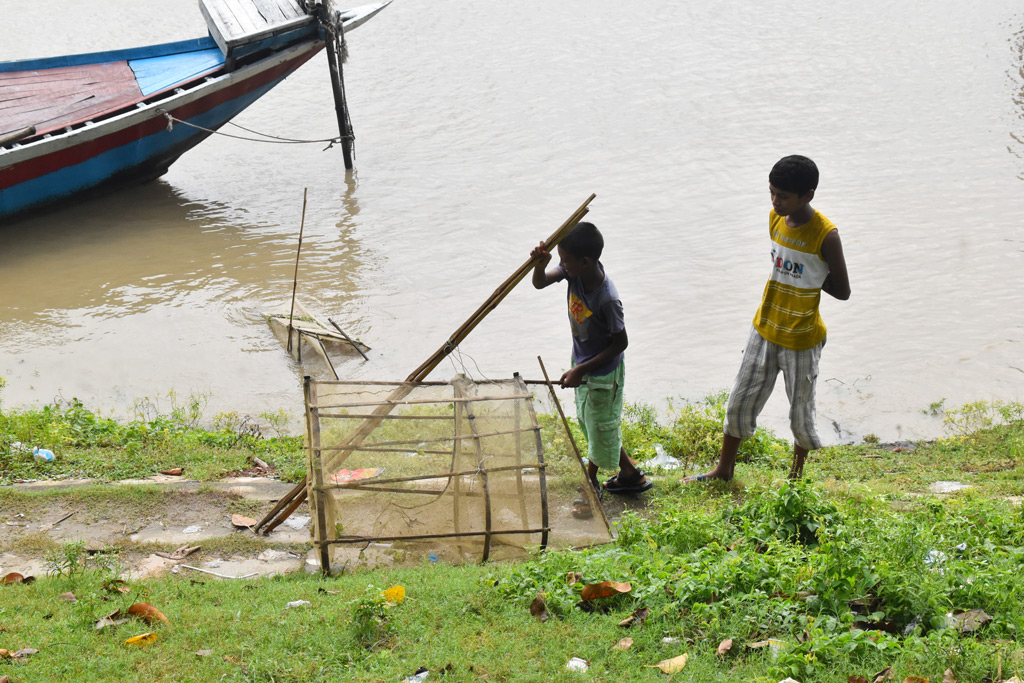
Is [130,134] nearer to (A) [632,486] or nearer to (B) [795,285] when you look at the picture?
(A) [632,486]

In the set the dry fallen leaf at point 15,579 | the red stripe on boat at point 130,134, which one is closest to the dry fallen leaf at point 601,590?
the dry fallen leaf at point 15,579

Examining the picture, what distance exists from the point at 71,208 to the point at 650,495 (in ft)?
33.3

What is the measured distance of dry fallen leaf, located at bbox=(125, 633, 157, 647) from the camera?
2877 millimetres

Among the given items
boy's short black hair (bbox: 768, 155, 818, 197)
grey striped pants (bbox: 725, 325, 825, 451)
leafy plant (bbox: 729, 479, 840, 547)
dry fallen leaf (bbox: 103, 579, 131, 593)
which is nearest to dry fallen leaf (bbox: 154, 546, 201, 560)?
dry fallen leaf (bbox: 103, 579, 131, 593)

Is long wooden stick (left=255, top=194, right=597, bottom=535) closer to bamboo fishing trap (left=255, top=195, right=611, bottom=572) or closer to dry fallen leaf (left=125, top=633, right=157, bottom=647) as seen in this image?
bamboo fishing trap (left=255, top=195, right=611, bottom=572)

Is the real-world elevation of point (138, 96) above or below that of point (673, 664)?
above

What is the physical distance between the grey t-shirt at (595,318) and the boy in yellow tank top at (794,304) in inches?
27.5

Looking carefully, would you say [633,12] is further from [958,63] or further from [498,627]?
[498,627]

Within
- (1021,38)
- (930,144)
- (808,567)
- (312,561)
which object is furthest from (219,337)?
(1021,38)

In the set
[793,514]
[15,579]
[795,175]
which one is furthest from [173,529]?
[795,175]

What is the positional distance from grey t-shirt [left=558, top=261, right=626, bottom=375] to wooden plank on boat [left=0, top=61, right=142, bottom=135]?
8.80 metres

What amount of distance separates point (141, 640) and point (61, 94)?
33.6 ft

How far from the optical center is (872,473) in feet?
16.9

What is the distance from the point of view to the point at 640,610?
3.01 meters
